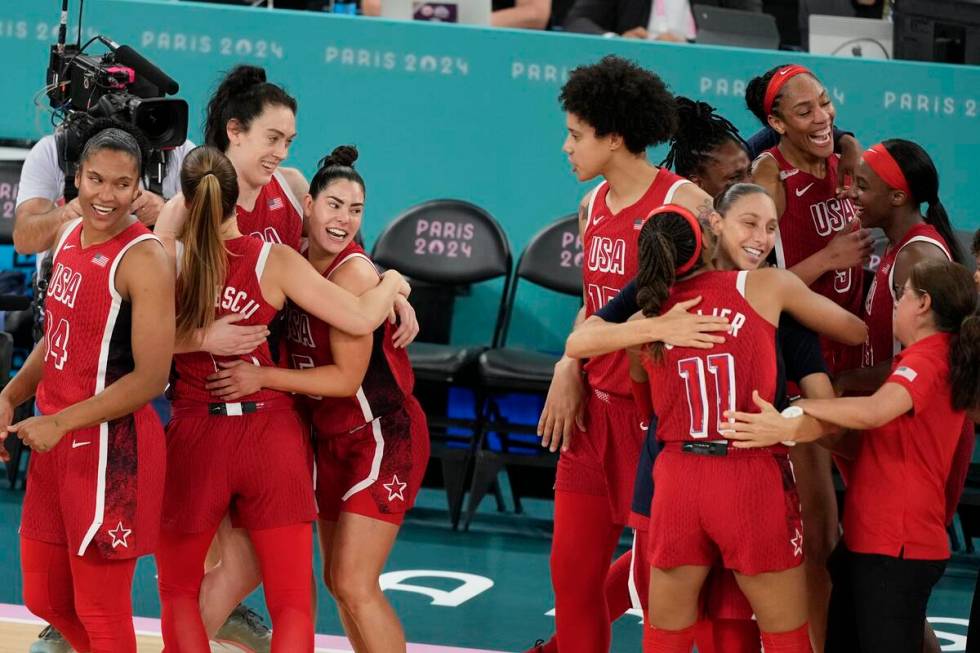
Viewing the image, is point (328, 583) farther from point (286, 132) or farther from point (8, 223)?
point (8, 223)

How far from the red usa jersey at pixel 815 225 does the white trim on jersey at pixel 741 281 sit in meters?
0.90

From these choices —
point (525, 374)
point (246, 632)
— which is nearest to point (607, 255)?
point (246, 632)

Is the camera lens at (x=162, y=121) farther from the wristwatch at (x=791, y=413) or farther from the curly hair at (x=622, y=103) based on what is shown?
the wristwatch at (x=791, y=413)

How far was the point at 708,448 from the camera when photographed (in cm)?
371

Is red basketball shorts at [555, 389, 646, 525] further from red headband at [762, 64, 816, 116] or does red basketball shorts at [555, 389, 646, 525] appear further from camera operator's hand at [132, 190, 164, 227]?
camera operator's hand at [132, 190, 164, 227]

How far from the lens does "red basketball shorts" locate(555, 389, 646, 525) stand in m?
4.22

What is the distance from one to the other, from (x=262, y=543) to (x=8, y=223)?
13.7 ft

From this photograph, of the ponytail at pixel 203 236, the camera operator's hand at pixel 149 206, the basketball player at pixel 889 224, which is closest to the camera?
the ponytail at pixel 203 236

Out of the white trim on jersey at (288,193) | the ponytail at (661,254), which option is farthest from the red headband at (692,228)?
the white trim on jersey at (288,193)

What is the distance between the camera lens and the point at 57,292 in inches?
149

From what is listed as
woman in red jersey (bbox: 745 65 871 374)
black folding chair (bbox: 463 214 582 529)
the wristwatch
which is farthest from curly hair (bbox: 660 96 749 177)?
black folding chair (bbox: 463 214 582 529)

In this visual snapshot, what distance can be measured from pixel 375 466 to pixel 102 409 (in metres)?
0.82

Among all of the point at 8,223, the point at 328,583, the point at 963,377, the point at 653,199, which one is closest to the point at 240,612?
the point at 328,583

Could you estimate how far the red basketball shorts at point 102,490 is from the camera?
3717mm
